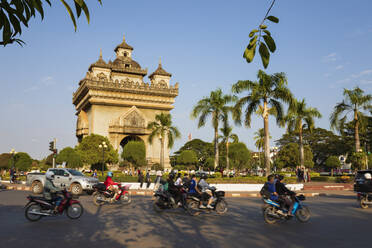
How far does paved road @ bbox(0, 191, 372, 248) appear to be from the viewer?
726 cm

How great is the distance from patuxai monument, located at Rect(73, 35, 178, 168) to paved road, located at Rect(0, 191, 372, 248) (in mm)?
45684

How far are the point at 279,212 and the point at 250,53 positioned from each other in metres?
8.39

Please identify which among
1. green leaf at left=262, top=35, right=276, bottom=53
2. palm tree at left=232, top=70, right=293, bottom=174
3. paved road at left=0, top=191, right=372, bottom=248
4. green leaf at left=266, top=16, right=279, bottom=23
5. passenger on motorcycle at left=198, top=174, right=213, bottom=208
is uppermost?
palm tree at left=232, top=70, right=293, bottom=174

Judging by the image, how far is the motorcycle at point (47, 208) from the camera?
10.1 m

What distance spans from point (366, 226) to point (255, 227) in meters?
3.06

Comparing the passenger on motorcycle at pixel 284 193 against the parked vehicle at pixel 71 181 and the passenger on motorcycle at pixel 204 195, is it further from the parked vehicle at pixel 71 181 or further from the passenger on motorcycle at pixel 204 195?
the parked vehicle at pixel 71 181

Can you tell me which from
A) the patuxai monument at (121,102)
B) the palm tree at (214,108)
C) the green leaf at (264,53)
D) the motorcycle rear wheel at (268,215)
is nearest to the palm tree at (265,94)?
the palm tree at (214,108)

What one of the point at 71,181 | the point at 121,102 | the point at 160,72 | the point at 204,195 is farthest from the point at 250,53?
the point at 160,72

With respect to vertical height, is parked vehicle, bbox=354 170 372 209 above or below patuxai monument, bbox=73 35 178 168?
below

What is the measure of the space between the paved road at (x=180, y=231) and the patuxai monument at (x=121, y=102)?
150ft

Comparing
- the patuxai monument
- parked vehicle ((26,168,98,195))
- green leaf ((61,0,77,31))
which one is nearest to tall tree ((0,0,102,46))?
green leaf ((61,0,77,31))

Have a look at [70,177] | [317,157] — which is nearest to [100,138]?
[70,177]

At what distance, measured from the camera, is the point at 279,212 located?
1012cm

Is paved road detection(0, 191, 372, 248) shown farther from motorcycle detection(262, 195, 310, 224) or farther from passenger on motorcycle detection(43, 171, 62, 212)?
passenger on motorcycle detection(43, 171, 62, 212)
